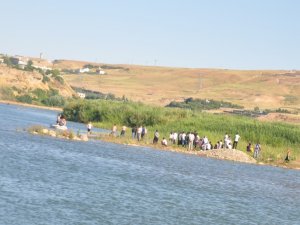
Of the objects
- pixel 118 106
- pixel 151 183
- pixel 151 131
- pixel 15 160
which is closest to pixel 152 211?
pixel 151 183

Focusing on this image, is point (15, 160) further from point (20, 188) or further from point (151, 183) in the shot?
point (20, 188)

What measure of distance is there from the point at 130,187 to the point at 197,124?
1542 inches

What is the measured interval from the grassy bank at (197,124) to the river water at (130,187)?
9.58 meters

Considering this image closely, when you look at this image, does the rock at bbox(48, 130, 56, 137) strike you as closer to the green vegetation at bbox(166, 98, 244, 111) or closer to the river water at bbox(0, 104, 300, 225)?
the river water at bbox(0, 104, 300, 225)

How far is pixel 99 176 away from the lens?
43500 millimetres

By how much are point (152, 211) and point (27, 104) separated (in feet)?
431

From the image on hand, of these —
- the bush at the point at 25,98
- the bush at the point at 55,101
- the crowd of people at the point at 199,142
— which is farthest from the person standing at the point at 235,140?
the bush at the point at 25,98

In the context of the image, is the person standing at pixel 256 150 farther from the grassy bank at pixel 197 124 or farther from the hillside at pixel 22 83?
the hillside at pixel 22 83

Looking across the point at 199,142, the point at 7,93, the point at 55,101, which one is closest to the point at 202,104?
the point at 55,101

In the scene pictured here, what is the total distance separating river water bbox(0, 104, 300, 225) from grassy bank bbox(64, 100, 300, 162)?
958 centimetres

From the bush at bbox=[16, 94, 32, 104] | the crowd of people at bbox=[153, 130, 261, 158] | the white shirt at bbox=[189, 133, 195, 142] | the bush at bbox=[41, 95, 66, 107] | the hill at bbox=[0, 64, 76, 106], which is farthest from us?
the hill at bbox=[0, 64, 76, 106]

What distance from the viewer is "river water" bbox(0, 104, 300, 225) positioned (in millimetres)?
31594

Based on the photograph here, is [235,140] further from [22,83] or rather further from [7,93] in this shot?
[22,83]

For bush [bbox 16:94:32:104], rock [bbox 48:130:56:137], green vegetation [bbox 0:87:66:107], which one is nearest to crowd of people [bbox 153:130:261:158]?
rock [bbox 48:130:56:137]
